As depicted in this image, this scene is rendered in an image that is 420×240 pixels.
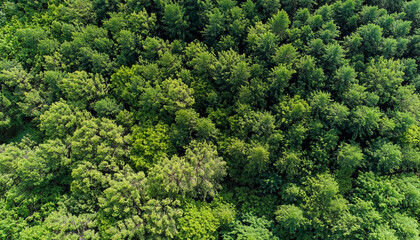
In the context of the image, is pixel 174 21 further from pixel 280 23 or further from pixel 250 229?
pixel 250 229

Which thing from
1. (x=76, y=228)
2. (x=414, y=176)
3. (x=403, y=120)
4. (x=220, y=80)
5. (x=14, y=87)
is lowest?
(x=76, y=228)

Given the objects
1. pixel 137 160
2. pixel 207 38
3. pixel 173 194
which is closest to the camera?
pixel 173 194

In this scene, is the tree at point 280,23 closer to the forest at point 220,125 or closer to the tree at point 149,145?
the forest at point 220,125

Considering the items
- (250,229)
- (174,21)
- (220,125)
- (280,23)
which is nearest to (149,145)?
(220,125)

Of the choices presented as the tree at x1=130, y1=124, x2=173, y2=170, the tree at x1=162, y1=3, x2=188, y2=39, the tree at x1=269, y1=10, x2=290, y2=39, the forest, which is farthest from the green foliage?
the tree at x1=162, y1=3, x2=188, y2=39

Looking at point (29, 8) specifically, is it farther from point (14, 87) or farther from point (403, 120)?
point (403, 120)

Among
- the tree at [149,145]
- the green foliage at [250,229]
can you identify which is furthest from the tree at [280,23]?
the green foliage at [250,229]

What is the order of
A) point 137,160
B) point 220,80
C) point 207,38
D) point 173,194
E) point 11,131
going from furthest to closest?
point 11,131, point 207,38, point 220,80, point 137,160, point 173,194

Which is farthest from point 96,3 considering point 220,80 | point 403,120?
point 403,120

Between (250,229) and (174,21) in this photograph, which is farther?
(174,21)
